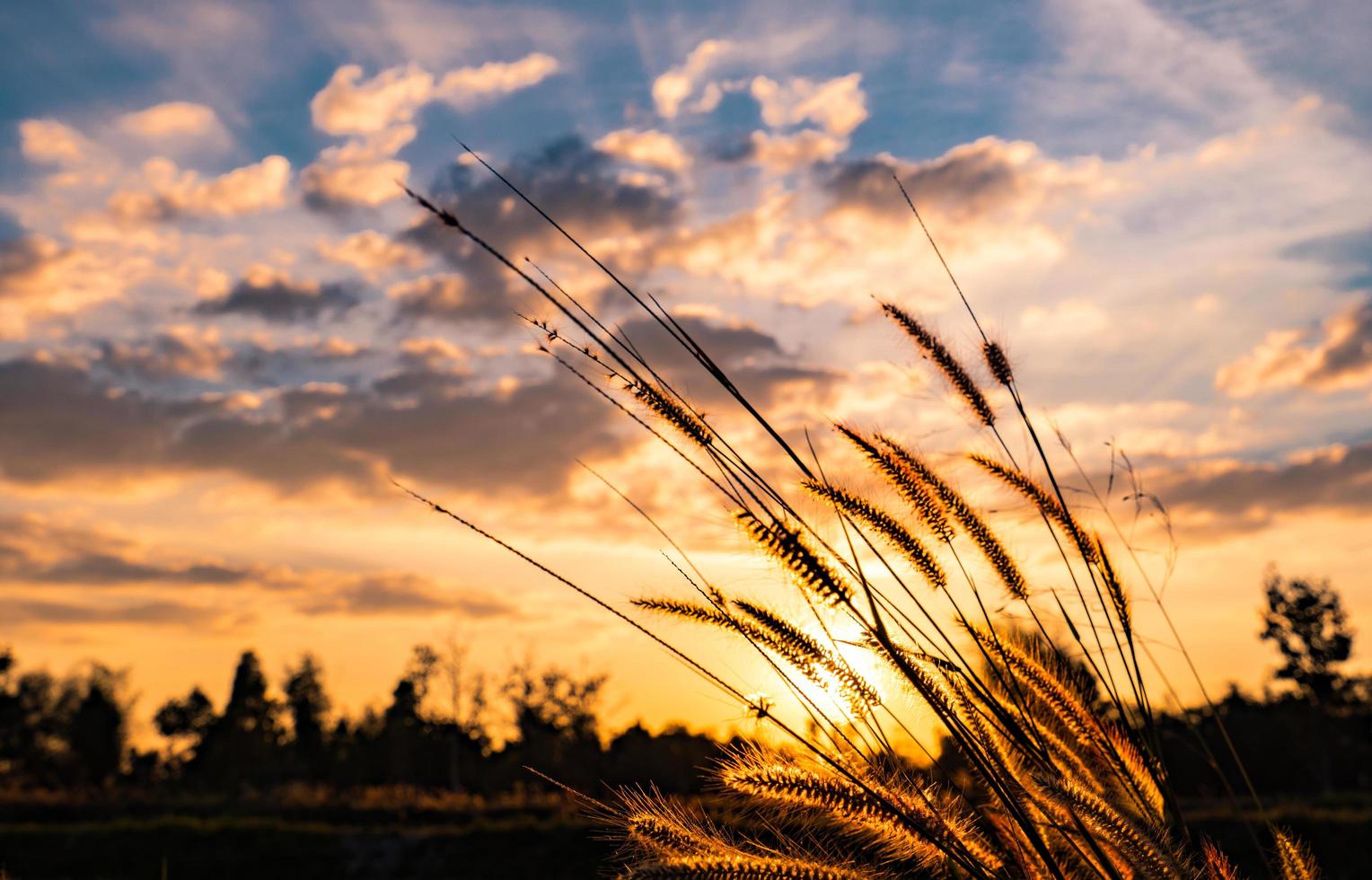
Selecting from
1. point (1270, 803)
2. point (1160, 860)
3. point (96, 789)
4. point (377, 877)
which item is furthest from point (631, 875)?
point (96, 789)

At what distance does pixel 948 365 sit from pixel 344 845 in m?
13.2

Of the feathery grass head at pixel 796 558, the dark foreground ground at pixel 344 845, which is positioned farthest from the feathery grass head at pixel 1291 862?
the dark foreground ground at pixel 344 845

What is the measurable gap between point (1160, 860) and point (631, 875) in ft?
3.31

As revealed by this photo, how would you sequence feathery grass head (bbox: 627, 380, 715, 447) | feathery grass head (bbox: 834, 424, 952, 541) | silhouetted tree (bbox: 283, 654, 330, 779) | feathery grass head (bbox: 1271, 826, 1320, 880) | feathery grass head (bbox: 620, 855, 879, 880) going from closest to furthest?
feathery grass head (bbox: 620, 855, 879, 880), feathery grass head (bbox: 627, 380, 715, 447), feathery grass head (bbox: 1271, 826, 1320, 880), feathery grass head (bbox: 834, 424, 952, 541), silhouetted tree (bbox: 283, 654, 330, 779)

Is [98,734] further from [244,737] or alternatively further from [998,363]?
[998,363]

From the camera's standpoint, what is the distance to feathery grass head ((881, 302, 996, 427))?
2551 millimetres

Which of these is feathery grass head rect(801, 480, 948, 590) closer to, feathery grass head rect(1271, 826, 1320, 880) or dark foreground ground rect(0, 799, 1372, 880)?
feathery grass head rect(1271, 826, 1320, 880)

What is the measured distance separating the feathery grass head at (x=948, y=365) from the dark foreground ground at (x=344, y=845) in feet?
35.1

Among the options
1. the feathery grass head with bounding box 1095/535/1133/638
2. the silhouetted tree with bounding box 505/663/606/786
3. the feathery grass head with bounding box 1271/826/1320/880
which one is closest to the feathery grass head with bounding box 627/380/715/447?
the feathery grass head with bounding box 1095/535/1133/638

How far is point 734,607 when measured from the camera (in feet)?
6.40

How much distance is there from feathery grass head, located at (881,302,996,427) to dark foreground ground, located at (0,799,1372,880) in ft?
35.1

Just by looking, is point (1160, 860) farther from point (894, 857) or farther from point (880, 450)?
point (880, 450)

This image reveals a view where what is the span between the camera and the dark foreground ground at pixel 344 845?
11859 mm

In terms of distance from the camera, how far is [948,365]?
2.57 meters
